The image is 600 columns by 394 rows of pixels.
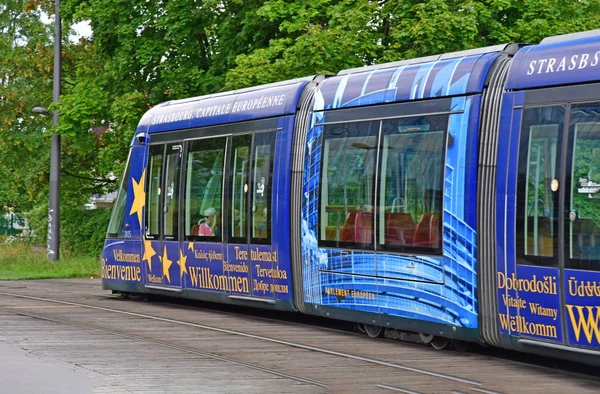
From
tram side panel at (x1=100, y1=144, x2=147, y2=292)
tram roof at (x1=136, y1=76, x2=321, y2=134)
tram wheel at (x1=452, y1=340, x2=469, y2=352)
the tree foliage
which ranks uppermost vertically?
the tree foliage

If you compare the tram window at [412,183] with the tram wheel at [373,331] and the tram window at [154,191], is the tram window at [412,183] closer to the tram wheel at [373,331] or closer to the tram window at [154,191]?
the tram wheel at [373,331]

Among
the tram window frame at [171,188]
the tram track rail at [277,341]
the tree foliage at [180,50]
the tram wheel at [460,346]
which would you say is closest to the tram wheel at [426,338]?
the tram wheel at [460,346]

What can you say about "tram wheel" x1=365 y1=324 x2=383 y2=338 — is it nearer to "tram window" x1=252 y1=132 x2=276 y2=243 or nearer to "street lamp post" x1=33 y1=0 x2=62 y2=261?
"tram window" x1=252 y1=132 x2=276 y2=243

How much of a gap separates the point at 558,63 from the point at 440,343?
3.48 m

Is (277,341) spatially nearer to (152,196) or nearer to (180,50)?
(152,196)

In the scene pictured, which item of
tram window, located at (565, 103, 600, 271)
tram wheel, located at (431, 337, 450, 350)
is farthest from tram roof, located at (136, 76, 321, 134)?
tram window, located at (565, 103, 600, 271)

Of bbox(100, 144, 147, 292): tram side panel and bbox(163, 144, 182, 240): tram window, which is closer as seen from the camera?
bbox(163, 144, 182, 240): tram window

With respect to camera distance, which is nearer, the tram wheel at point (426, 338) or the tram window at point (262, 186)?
the tram wheel at point (426, 338)

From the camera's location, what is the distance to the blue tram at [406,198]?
10523 millimetres

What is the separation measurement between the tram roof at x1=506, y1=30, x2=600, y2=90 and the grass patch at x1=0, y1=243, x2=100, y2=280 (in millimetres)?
19574

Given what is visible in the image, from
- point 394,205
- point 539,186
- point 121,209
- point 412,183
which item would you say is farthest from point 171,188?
point 539,186

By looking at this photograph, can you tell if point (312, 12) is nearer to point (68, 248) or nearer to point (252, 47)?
point (252, 47)

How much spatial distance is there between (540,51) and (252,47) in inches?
703

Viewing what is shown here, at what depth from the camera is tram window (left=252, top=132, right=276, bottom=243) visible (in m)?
15.3
